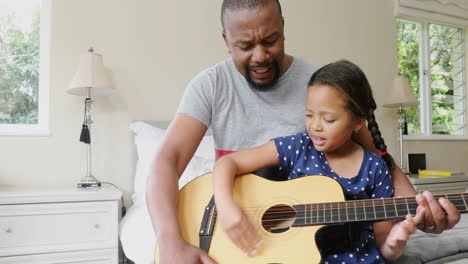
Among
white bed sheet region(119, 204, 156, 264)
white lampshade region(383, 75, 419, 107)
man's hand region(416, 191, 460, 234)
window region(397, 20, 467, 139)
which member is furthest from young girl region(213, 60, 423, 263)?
window region(397, 20, 467, 139)

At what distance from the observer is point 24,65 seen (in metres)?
2.43

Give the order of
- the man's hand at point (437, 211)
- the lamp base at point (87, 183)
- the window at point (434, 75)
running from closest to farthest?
the man's hand at point (437, 211), the lamp base at point (87, 183), the window at point (434, 75)

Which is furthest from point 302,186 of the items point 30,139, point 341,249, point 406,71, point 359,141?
point 406,71

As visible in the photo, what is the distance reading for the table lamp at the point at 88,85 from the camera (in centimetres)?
216

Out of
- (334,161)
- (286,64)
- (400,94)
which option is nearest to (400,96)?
(400,94)

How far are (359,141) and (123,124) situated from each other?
1695mm

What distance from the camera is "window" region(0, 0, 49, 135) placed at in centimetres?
239

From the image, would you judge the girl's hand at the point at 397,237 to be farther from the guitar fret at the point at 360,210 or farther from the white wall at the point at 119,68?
the white wall at the point at 119,68

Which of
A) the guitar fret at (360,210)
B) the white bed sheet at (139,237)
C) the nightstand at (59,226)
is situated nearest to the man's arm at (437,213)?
the guitar fret at (360,210)

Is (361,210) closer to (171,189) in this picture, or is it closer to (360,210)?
(360,210)

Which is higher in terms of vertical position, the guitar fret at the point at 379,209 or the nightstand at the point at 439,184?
the guitar fret at the point at 379,209

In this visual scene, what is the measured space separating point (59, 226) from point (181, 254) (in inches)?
47.0

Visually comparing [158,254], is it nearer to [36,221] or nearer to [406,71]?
[36,221]

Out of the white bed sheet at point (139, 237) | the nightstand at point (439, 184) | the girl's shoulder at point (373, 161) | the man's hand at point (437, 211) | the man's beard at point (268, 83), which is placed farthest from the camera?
the nightstand at point (439, 184)
